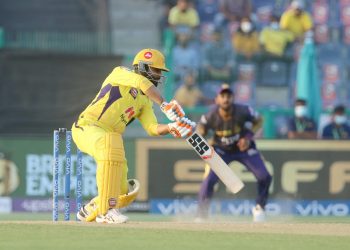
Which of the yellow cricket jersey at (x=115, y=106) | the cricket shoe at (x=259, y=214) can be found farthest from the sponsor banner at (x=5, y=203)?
the yellow cricket jersey at (x=115, y=106)

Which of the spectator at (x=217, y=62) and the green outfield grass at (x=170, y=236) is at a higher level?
the spectator at (x=217, y=62)

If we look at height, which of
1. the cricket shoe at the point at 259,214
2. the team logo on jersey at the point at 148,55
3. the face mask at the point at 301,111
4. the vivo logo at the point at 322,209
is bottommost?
the vivo logo at the point at 322,209

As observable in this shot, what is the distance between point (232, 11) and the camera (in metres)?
23.2

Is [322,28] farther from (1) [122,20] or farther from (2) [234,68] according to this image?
(1) [122,20]

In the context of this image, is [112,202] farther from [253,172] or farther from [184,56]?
[184,56]

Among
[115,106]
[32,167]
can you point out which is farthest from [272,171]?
[115,106]

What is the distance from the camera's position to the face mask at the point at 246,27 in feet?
73.2

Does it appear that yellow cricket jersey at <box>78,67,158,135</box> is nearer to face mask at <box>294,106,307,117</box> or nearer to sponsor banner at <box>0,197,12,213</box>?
sponsor banner at <box>0,197,12,213</box>

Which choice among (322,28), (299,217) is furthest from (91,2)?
(299,217)

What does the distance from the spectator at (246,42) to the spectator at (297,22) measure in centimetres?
66

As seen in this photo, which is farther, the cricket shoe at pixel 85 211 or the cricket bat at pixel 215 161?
the cricket shoe at pixel 85 211

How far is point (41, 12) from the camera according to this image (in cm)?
2295

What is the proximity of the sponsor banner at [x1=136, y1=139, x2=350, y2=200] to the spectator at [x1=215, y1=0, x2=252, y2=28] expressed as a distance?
5.49 metres

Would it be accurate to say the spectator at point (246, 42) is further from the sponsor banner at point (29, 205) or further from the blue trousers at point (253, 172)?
the blue trousers at point (253, 172)
